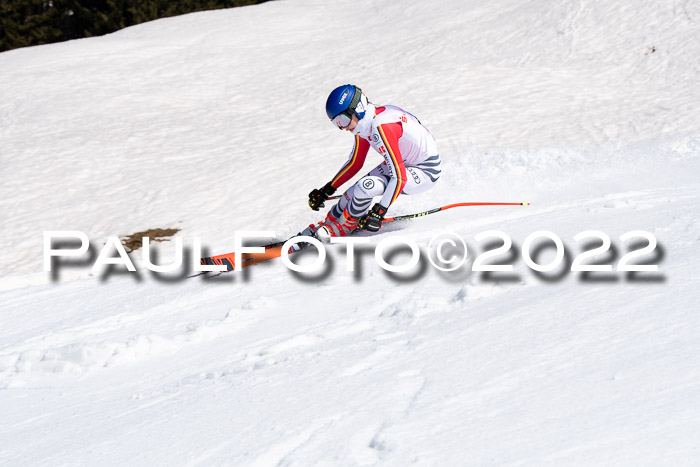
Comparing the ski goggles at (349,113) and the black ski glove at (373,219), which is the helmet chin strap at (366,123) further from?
the black ski glove at (373,219)

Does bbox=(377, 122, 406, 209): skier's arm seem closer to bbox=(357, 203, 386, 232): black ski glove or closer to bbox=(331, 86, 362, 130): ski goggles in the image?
bbox=(357, 203, 386, 232): black ski glove

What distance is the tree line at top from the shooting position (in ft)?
116

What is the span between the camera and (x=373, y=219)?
6.64m

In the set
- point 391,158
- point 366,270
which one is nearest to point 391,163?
point 391,158

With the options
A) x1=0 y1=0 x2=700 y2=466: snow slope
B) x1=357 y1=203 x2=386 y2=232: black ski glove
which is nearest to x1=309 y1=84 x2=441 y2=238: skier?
x1=357 y1=203 x2=386 y2=232: black ski glove

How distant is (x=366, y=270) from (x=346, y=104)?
188cm

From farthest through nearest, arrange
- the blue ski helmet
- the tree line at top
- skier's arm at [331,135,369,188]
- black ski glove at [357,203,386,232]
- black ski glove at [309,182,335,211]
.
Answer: the tree line at top
black ski glove at [309,182,335,211]
skier's arm at [331,135,369,188]
the blue ski helmet
black ski glove at [357,203,386,232]

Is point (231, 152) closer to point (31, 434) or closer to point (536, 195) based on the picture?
point (536, 195)

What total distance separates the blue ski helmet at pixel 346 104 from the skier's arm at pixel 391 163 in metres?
0.28

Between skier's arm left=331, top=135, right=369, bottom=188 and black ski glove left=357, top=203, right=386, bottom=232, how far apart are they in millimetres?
1109

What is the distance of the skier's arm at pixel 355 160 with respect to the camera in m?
7.66

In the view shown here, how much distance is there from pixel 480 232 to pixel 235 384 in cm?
351

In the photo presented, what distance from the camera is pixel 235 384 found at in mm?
3783

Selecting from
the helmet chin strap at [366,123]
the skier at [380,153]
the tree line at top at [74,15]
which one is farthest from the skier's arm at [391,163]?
the tree line at top at [74,15]
